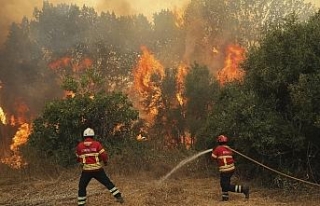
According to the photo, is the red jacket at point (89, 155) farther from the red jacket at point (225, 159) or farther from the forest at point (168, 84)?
the forest at point (168, 84)

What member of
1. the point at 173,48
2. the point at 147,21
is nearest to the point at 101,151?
the point at 173,48

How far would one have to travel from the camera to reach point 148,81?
51281mm

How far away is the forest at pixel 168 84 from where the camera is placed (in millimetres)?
15234

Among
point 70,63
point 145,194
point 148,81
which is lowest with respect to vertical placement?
point 145,194

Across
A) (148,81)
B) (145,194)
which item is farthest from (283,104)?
(148,81)

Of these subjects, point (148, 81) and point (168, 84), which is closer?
point (168, 84)

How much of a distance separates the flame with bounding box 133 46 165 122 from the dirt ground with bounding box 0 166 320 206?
27254 millimetres

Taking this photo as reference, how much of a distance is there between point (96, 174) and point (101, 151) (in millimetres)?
665

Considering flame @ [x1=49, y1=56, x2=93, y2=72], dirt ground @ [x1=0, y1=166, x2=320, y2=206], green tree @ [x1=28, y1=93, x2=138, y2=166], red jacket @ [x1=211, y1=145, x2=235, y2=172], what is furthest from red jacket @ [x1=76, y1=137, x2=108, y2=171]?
flame @ [x1=49, y1=56, x2=93, y2=72]

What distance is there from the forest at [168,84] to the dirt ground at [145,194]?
5.78 feet

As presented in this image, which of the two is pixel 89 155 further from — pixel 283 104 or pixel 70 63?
pixel 70 63

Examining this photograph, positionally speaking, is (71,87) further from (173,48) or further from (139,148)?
(173,48)

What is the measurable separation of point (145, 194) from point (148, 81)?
38.5 metres

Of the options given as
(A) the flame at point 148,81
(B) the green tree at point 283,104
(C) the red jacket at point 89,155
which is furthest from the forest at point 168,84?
(C) the red jacket at point 89,155
